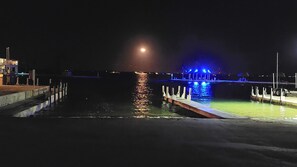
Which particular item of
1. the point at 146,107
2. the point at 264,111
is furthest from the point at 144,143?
the point at 146,107

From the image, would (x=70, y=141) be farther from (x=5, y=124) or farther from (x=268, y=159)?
(x=268, y=159)

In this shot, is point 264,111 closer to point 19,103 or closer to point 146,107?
point 146,107

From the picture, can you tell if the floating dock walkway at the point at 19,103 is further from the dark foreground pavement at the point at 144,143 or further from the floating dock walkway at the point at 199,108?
the floating dock walkway at the point at 199,108

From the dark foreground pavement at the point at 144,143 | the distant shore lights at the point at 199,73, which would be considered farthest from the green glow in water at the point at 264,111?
the distant shore lights at the point at 199,73

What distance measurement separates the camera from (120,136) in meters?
10.6

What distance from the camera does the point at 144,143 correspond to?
9.56m

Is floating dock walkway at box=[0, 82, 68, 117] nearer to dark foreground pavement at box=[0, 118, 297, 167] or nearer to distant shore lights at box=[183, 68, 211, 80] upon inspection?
dark foreground pavement at box=[0, 118, 297, 167]

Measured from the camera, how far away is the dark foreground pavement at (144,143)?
7.67 meters

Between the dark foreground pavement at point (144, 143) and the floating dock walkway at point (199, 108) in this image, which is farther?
the floating dock walkway at point (199, 108)

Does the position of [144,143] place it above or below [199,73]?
below

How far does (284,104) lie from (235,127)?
22.2 metres

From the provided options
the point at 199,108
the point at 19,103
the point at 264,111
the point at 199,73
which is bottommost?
the point at 264,111

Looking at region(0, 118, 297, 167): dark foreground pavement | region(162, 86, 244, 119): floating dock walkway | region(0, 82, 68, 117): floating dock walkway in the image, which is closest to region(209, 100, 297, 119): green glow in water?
region(162, 86, 244, 119): floating dock walkway

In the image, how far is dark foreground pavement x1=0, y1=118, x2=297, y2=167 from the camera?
7.67 meters
